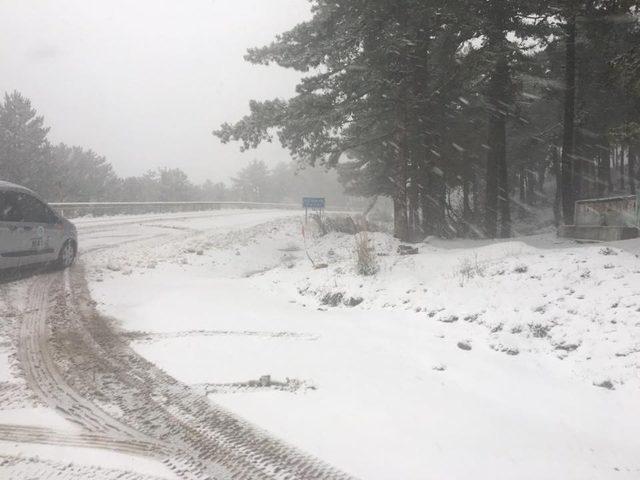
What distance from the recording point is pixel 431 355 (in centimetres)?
577

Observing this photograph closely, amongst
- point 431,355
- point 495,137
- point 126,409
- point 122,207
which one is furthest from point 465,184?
point 126,409

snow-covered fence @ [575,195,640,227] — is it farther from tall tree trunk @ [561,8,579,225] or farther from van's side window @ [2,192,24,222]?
van's side window @ [2,192,24,222]

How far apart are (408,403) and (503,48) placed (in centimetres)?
1247

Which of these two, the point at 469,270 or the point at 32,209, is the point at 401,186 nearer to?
the point at 469,270

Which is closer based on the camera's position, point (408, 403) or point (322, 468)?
point (322, 468)

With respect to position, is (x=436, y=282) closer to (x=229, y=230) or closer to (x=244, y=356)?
(x=244, y=356)

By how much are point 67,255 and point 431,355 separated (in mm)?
8430

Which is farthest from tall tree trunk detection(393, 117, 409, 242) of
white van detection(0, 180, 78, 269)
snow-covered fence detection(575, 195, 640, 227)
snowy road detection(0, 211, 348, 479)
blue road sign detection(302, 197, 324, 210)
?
snowy road detection(0, 211, 348, 479)

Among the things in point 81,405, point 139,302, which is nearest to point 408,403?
point 81,405

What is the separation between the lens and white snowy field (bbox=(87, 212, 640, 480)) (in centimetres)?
371

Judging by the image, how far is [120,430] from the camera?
3.65 metres

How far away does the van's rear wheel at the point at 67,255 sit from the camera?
1006 cm

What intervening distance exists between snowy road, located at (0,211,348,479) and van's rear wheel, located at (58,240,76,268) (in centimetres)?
306

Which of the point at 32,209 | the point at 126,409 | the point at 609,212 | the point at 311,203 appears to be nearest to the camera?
the point at 126,409
